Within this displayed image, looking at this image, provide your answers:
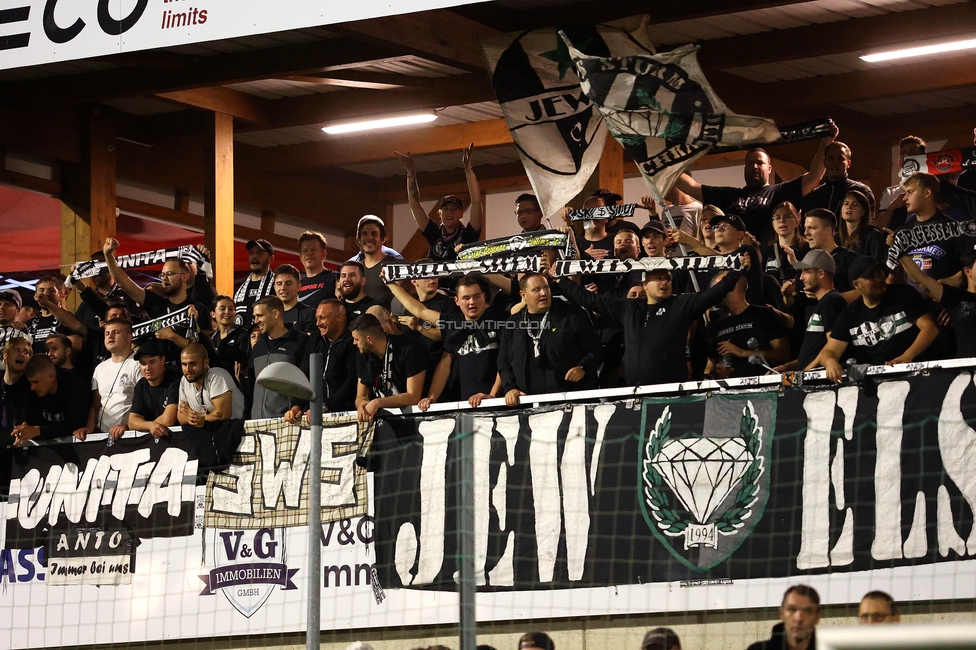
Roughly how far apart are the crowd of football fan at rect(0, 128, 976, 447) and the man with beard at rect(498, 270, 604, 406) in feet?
0.04

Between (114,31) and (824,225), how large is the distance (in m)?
4.88

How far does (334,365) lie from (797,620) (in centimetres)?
370

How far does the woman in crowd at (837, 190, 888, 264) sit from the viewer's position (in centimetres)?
905

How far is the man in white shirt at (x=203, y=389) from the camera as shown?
966 cm

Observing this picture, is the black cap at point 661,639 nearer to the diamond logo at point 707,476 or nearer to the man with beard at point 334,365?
the diamond logo at point 707,476

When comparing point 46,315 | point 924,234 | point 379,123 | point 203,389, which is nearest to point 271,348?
point 203,389

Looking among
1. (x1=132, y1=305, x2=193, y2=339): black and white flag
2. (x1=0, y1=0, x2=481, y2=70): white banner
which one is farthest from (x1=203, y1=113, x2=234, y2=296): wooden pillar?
(x1=0, y1=0, x2=481, y2=70): white banner

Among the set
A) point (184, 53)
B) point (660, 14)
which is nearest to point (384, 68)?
point (184, 53)

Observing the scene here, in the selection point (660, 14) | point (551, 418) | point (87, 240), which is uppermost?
point (660, 14)

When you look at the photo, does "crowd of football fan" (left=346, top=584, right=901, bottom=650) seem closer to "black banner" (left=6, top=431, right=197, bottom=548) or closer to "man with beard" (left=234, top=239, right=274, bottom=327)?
"black banner" (left=6, top=431, right=197, bottom=548)

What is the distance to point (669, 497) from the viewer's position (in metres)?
7.94

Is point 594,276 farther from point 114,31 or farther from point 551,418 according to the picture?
point 114,31

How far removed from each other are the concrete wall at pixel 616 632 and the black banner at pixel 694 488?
23 centimetres

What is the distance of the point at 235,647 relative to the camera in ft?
30.1
